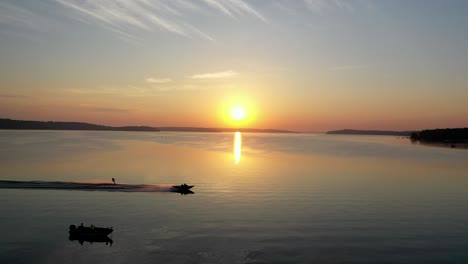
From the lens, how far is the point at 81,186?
74688mm

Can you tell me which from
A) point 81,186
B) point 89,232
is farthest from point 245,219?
point 81,186

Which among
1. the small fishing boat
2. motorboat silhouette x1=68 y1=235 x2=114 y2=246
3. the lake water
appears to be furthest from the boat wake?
motorboat silhouette x1=68 y1=235 x2=114 y2=246

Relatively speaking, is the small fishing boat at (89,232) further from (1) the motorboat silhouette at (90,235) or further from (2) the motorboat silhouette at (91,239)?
(2) the motorboat silhouette at (91,239)

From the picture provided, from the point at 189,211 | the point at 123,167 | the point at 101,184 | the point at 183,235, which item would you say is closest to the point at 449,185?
the point at 189,211

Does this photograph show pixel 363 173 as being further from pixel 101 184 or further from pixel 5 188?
pixel 5 188

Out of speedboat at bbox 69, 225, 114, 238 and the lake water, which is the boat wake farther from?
speedboat at bbox 69, 225, 114, 238

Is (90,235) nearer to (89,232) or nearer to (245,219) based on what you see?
(89,232)

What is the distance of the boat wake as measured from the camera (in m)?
72.6

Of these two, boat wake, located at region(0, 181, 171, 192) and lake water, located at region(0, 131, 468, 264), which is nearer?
lake water, located at region(0, 131, 468, 264)

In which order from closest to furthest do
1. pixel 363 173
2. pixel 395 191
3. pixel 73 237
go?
pixel 73 237, pixel 395 191, pixel 363 173

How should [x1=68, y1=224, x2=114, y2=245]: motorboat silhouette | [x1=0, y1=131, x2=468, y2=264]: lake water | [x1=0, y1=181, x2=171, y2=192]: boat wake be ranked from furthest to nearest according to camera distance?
1. [x1=0, y1=181, x2=171, y2=192]: boat wake
2. [x1=68, y1=224, x2=114, y2=245]: motorboat silhouette
3. [x1=0, y1=131, x2=468, y2=264]: lake water

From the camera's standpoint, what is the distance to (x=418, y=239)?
136ft

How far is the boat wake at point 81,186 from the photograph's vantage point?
238ft

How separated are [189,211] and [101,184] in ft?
99.1
